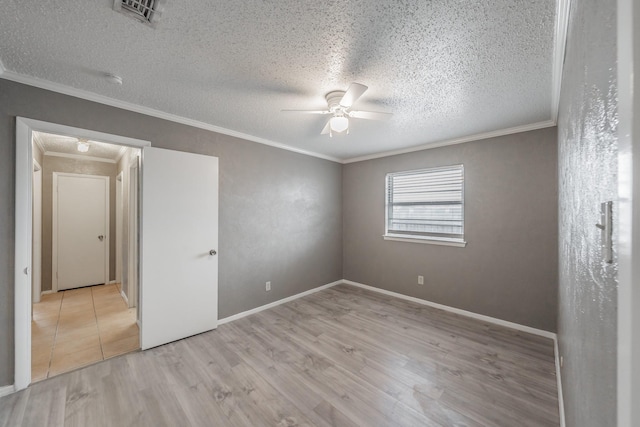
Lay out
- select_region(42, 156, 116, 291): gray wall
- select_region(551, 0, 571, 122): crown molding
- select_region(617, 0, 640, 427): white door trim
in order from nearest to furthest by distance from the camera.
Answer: select_region(617, 0, 640, 427): white door trim, select_region(551, 0, 571, 122): crown molding, select_region(42, 156, 116, 291): gray wall

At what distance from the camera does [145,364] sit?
226 cm

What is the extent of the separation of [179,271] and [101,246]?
11.0 feet

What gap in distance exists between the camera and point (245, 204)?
3373mm

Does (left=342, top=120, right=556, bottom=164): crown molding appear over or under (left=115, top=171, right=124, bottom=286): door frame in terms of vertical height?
over

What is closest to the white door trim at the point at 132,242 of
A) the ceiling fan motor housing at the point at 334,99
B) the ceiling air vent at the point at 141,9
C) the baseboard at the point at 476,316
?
the ceiling air vent at the point at 141,9

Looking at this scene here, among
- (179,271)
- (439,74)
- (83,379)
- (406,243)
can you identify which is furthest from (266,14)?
(406,243)

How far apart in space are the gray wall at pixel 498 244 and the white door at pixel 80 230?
534 centimetres

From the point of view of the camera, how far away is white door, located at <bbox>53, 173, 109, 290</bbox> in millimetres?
4309

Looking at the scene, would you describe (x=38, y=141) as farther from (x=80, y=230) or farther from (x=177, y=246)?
(x=177, y=246)

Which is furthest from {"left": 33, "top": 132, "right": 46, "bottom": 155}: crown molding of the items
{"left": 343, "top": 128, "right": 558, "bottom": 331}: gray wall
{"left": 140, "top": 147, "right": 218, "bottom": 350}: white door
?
{"left": 343, "top": 128, "right": 558, "bottom": 331}: gray wall

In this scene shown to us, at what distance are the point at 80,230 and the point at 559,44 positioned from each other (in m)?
6.75

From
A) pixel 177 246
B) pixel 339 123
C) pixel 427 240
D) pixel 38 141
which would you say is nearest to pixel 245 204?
pixel 177 246

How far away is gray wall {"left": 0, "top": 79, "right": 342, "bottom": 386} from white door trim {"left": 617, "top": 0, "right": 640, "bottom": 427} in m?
3.20

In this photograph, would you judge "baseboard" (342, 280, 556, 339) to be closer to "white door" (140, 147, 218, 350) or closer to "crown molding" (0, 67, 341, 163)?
"white door" (140, 147, 218, 350)
